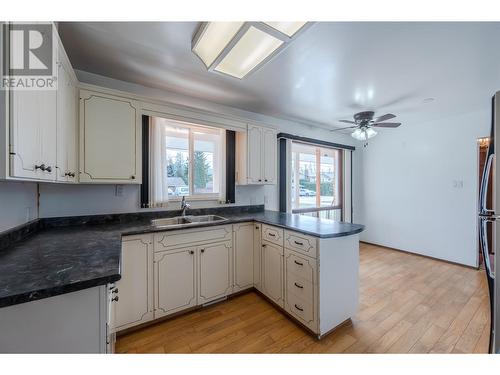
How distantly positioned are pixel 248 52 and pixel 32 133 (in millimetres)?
1432

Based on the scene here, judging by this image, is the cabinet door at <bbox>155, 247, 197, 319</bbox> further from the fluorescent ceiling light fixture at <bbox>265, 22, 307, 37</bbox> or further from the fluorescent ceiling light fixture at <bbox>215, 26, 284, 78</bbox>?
the fluorescent ceiling light fixture at <bbox>265, 22, 307, 37</bbox>

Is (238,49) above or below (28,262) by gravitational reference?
above

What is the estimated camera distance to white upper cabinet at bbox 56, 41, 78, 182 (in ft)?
4.46

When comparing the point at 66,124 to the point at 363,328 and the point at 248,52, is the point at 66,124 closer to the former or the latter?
the point at 248,52

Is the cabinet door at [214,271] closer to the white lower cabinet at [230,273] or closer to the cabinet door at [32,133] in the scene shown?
the white lower cabinet at [230,273]

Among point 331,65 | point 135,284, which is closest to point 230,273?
point 135,284

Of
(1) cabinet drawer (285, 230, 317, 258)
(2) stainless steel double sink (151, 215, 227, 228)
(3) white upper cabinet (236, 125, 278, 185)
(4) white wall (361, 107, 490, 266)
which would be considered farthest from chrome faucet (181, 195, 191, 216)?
(4) white wall (361, 107, 490, 266)

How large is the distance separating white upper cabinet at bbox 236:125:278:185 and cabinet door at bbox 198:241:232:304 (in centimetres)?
97

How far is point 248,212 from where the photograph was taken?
2973 millimetres

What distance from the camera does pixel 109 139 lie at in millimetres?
1865

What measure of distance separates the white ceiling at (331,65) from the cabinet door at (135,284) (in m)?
1.60
